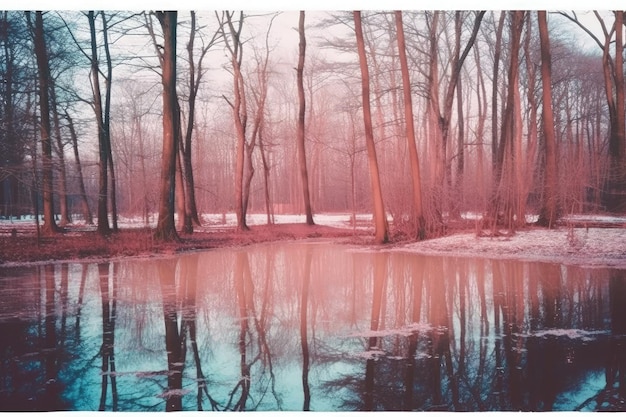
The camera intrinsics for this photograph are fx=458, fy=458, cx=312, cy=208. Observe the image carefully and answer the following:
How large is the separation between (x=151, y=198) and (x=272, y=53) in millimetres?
2774

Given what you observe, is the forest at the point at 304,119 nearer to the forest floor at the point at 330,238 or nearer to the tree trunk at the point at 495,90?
the tree trunk at the point at 495,90

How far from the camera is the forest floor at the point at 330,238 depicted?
5.82 metres

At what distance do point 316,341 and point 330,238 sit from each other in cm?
551

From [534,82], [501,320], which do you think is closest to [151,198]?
[501,320]

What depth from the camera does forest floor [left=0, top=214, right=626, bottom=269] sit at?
229 inches

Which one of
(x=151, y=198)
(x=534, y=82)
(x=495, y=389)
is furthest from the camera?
(x=534, y=82)

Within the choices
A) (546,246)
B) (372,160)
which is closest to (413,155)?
(372,160)

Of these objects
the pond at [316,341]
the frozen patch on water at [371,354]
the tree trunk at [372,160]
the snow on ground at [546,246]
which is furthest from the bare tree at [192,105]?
the frozen patch on water at [371,354]

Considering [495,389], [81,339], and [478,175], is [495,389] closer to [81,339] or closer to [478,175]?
[81,339]

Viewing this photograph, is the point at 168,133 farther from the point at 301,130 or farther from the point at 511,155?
the point at 511,155

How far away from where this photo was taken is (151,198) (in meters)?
6.70

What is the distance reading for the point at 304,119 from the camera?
658cm

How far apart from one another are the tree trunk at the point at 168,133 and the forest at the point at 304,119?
0.02 metres

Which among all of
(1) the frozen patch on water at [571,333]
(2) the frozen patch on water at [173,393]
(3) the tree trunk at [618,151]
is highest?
(3) the tree trunk at [618,151]
